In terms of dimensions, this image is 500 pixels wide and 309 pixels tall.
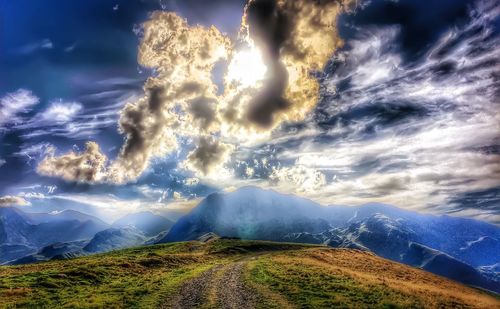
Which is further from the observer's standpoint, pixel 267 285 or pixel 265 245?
pixel 265 245

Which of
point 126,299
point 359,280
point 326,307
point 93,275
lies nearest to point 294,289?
point 326,307

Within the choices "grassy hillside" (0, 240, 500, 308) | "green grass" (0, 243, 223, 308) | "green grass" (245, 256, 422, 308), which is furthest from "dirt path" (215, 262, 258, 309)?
"green grass" (0, 243, 223, 308)

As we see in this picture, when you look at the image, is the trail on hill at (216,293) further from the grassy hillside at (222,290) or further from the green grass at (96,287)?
the green grass at (96,287)

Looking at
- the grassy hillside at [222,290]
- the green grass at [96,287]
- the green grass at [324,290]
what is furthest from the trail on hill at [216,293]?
the green grass at [324,290]

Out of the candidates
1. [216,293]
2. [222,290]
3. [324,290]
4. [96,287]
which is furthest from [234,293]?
[96,287]

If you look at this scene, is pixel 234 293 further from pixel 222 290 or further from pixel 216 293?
pixel 222 290

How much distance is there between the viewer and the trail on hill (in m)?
28.6

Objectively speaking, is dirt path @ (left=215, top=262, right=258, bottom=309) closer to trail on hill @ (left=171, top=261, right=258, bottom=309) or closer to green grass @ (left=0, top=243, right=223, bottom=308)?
trail on hill @ (left=171, top=261, right=258, bottom=309)

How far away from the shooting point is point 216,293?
32.8 meters

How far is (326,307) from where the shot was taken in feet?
87.9

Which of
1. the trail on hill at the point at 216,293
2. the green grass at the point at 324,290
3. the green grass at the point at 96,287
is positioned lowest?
the green grass at the point at 96,287

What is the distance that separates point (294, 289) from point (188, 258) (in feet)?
126

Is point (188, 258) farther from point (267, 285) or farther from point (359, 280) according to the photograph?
point (359, 280)

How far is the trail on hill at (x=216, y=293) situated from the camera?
28594 millimetres
